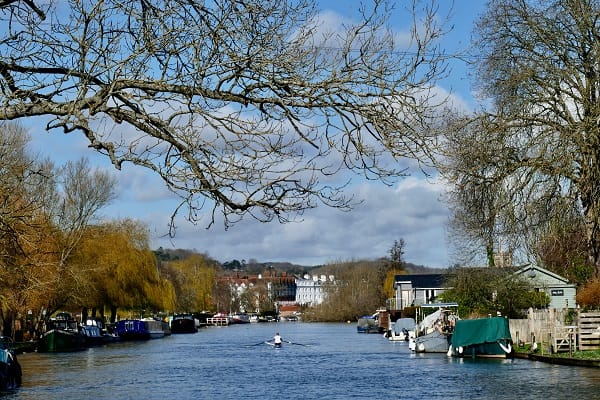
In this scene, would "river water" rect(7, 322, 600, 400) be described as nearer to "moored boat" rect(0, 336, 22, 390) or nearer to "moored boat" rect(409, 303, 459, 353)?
"moored boat" rect(0, 336, 22, 390)

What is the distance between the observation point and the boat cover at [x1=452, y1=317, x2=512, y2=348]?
44.3 metres

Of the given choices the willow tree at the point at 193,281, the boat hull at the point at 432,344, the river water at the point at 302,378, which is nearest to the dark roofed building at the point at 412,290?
the willow tree at the point at 193,281

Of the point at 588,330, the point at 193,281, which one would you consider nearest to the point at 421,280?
the point at 193,281

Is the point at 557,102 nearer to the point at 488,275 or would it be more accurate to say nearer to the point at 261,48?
the point at 261,48

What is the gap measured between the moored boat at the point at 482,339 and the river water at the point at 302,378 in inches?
44.6

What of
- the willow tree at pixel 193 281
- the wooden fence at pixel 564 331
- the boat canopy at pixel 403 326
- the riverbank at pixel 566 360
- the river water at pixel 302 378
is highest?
the willow tree at pixel 193 281

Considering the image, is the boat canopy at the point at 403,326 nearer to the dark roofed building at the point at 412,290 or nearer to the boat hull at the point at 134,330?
the boat hull at the point at 134,330

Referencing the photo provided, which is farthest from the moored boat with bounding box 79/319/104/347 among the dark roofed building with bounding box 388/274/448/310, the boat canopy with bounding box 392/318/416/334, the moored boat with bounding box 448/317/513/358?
the dark roofed building with bounding box 388/274/448/310

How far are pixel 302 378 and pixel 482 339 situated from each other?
12.4 meters

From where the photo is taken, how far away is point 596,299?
37.3m

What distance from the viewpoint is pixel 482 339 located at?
45.3 m

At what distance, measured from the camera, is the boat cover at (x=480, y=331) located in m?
44.3

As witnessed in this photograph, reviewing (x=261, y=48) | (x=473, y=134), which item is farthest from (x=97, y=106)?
(x=473, y=134)

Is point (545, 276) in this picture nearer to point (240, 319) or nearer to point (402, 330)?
point (402, 330)
